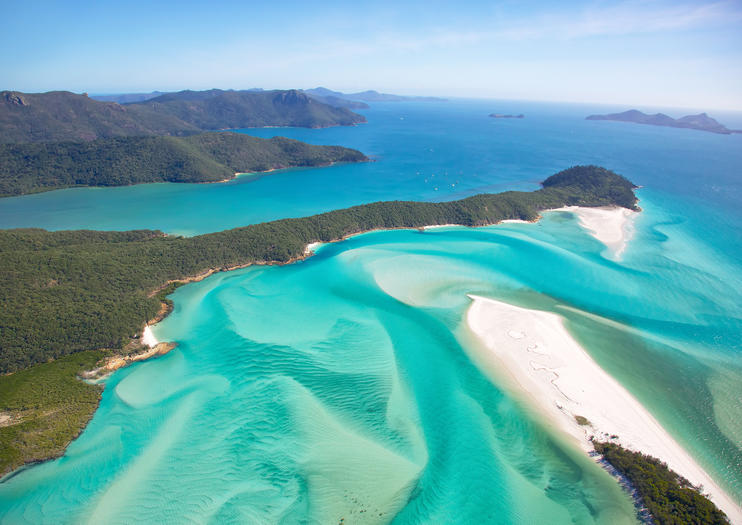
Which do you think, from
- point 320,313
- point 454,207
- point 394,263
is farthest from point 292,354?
point 454,207

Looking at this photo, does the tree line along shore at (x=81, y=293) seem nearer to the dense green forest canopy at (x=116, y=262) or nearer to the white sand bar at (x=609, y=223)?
the dense green forest canopy at (x=116, y=262)

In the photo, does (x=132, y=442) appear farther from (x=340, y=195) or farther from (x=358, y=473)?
(x=340, y=195)

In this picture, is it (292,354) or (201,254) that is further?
(201,254)

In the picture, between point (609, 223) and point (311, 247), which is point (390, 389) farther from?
point (609, 223)

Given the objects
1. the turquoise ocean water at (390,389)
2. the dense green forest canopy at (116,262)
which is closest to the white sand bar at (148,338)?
the dense green forest canopy at (116,262)

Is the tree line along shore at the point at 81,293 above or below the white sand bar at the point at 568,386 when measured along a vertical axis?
above

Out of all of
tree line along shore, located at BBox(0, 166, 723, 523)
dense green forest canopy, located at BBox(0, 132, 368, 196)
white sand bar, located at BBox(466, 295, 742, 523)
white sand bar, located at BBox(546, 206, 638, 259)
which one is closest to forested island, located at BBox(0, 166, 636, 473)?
tree line along shore, located at BBox(0, 166, 723, 523)
